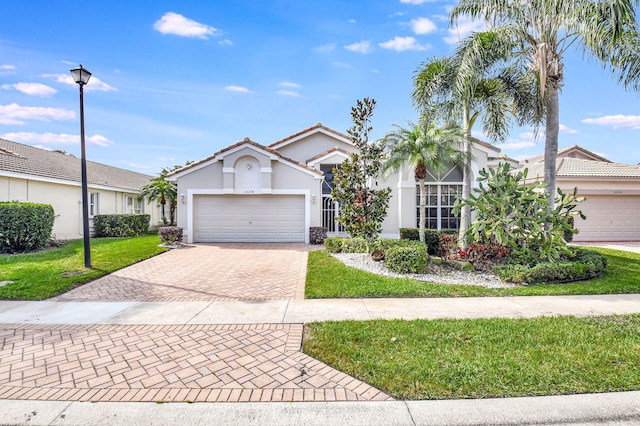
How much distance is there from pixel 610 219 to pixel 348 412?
70.4 ft

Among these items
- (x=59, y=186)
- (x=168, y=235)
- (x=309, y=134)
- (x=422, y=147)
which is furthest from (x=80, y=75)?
(x=309, y=134)

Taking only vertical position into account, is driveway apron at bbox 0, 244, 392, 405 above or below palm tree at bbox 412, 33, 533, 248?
below

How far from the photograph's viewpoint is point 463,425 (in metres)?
2.95

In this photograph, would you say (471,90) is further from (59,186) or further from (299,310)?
(59,186)

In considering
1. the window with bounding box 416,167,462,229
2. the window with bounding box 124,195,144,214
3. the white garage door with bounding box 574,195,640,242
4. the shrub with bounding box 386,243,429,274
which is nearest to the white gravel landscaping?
the shrub with bounding box 386,243,429,274

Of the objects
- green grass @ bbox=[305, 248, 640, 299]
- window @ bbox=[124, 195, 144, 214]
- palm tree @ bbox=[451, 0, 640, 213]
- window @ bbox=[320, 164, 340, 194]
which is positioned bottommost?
green grass @ bbox=[305, 248, 640, 299]

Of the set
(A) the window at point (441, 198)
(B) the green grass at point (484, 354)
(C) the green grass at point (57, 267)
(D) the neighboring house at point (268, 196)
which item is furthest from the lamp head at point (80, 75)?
(A) the window at point (441, 198)

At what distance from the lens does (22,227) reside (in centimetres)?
1274

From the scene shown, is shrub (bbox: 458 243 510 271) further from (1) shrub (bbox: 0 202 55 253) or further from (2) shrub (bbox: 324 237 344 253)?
(1) shrub (bbox: 0 202 55 253)

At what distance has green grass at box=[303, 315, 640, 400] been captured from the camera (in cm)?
351

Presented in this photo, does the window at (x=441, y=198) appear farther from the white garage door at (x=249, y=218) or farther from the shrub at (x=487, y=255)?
the shrub at (x=487, y=255)

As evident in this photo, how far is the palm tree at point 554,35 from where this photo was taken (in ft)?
28.8

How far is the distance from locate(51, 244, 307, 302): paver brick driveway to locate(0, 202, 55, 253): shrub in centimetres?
572

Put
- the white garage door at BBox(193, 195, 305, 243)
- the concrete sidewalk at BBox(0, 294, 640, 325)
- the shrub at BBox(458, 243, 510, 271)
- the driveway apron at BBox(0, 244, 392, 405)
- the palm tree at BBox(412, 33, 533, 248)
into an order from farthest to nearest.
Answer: the white garage door at BBox(193, 195, 305, 243), the palm tree at BBox(412, 33, 533, 248), the shrub at BBox(458, 243, 510, 271), the concrete sidewalk at BBox(0, 294, 640, 325), the driveway apron at BBox(0, 244, 392, 405)
